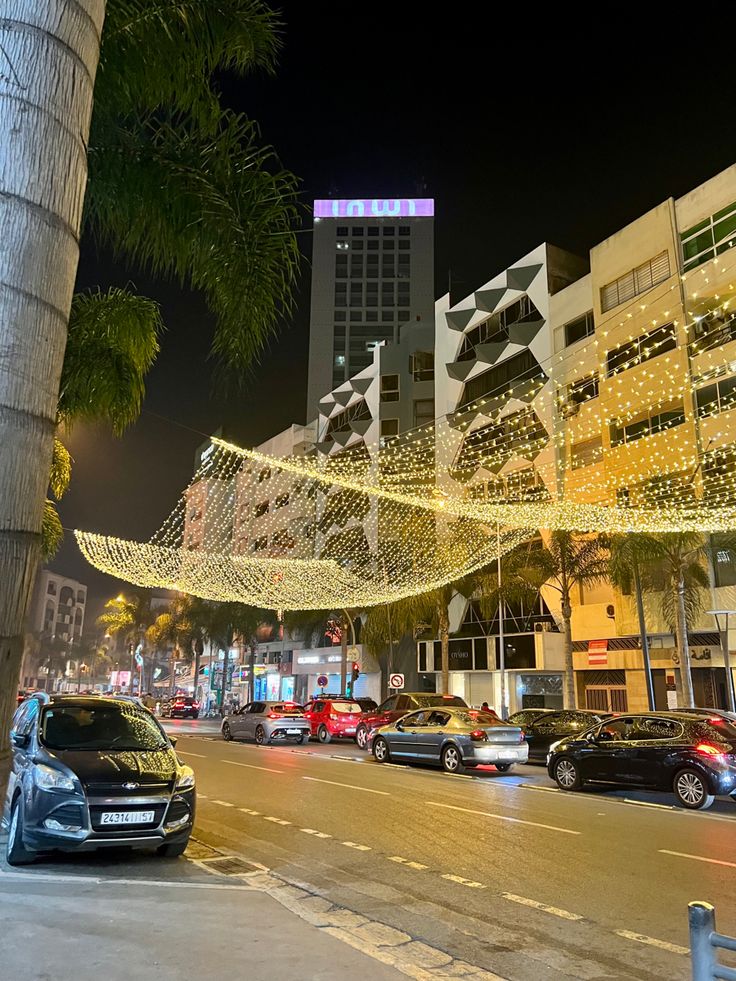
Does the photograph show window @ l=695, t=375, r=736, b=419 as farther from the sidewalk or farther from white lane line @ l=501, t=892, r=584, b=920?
the sidewalk

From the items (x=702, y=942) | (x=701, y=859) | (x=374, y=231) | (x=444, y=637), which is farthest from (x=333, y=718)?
(x=374, y=231)

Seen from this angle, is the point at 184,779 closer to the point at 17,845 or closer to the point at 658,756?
the point at 17,845

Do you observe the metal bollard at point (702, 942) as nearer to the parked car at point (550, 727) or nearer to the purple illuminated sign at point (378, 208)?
the parked car at point (550, 727)

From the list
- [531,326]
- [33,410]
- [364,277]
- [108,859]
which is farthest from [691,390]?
[364,277]

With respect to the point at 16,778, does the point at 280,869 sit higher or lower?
lower

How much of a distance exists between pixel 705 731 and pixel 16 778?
37.2 feet

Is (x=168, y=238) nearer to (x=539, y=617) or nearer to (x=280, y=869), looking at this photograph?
(x=280, y=869)

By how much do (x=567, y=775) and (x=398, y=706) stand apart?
10042 mm

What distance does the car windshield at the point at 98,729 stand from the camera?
8.33 meters

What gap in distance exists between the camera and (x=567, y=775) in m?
15.3

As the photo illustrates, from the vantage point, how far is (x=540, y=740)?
815 inches

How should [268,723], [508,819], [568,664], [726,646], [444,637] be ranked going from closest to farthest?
[508,819] → [726,646] → [268,723] → [568,664] → [444,637]

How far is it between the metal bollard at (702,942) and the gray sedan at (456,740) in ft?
52.3

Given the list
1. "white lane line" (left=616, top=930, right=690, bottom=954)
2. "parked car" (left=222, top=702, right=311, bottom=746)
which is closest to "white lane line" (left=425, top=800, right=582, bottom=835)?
"white lane line" (left=616, top=930, right=690, bottom=954)
